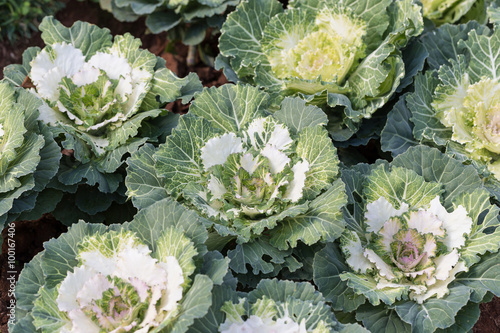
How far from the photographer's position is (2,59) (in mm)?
4641

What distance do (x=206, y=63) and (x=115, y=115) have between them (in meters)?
1.61

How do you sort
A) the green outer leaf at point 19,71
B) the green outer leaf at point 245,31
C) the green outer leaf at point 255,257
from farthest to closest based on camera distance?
the green outer leaf at point 245,31, the green outer leaf at point 19,71, the green outer leaf at point 255,257

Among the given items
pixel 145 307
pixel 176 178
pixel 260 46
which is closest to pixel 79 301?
pixel 145 307

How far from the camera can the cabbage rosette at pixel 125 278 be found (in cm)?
197

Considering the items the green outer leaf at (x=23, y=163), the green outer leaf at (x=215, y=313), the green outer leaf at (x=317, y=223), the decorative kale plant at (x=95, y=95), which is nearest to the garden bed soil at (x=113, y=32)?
the decorative kale plant at (x=95, y=95)

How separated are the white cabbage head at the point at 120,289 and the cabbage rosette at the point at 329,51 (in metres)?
1.52

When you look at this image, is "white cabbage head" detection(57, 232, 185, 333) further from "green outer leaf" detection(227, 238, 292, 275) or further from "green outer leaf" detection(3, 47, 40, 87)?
"green outer leaf" detection(3, 47, 40, 87)

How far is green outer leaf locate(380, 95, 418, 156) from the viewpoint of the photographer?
3127mm

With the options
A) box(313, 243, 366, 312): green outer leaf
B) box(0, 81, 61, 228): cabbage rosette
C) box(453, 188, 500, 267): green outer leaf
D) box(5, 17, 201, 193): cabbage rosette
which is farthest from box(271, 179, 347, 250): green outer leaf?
box(0, 81, 61, 228): cabbage rosette

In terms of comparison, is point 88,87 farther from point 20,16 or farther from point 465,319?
point 465,319

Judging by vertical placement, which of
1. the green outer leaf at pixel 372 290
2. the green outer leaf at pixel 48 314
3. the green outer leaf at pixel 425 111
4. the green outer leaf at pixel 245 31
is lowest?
the green outer leaf at pixel 372 290

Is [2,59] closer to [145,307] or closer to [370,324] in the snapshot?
[145,307]

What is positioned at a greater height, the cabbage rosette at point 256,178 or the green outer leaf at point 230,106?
the green outer leaf at point 230,106

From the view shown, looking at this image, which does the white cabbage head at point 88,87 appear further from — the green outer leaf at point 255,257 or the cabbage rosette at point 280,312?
the cabbage rosette at point 280,312
